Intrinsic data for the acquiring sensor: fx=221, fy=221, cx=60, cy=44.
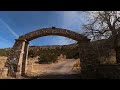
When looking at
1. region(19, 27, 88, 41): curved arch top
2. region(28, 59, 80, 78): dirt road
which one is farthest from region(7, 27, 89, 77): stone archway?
region(28, 59, 80, 78): dirt road

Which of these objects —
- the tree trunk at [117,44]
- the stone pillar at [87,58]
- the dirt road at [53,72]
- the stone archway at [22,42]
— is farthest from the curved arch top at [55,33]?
the dirt road at [53,72]

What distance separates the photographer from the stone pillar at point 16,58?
570 inches

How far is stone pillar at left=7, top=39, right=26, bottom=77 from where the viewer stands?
14469mm

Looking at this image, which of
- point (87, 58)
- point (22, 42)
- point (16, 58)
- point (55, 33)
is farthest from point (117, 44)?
point (16, 58)

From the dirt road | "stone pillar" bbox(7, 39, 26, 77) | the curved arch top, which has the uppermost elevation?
the curved arch top

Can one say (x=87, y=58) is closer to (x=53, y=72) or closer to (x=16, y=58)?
(x=53, y=72)

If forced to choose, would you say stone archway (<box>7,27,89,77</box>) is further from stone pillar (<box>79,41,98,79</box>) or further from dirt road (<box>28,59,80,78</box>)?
dirt road (<box>28,59,80,78</box>)

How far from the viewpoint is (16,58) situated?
14766 mm
